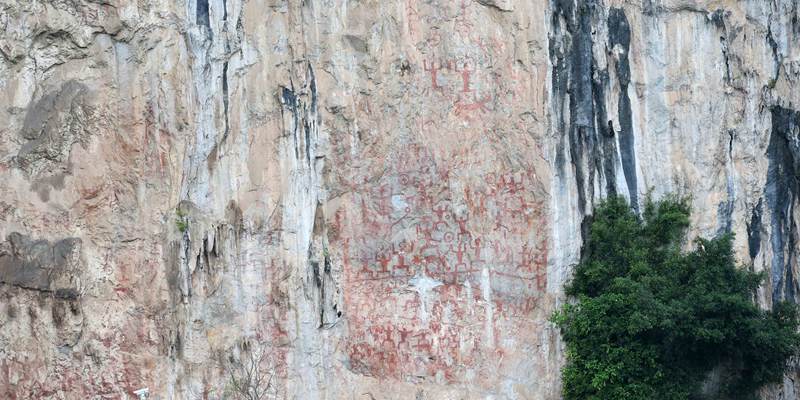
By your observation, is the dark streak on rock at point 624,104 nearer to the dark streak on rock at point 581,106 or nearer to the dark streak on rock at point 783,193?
the dark streak on rock at point 581,106

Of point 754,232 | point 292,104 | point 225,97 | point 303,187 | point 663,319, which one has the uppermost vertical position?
point 225,97

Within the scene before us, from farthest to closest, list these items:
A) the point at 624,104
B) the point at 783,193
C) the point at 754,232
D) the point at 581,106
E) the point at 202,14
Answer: the point at 783,193 → the point at 754,232 → the point at 624,104 → the point at 581,106 → the point at 202,14

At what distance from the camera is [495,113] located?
15.6 meters

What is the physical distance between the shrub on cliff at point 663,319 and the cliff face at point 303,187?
0.37 meters

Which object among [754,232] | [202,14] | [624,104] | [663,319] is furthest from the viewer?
[754,232]

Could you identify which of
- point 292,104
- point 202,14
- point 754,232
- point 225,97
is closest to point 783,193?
point 754,232

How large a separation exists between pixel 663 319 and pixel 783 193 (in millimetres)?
3308

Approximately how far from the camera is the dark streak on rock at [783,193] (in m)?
16.7

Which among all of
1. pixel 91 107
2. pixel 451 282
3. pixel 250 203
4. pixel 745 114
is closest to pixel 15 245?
pixel 91 107

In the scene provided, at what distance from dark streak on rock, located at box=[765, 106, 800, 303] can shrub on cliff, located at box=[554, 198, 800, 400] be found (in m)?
1.18

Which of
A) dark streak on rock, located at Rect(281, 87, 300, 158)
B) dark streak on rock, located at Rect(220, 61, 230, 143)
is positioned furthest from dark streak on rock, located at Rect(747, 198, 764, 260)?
dark streak on rock, located at Rect(220, 61, 230, 143)

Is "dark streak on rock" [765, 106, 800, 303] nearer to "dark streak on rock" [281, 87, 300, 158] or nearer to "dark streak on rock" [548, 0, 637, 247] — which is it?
"dark streak on rock" [548, 0, 637, 247]

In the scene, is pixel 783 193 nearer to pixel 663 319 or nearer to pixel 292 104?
pixel 663 319

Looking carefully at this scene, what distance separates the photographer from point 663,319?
14.7m
